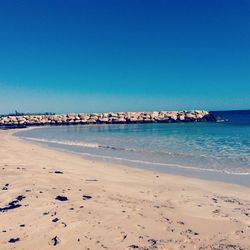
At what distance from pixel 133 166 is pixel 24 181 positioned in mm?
5051

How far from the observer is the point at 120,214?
563 cm

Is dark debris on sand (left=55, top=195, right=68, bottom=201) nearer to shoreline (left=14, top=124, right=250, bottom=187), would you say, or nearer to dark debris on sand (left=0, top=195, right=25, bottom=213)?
dark debris on sand (left=0, top=195, right=25, bottom=213)

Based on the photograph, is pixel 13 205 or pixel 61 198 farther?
pixel 61 198

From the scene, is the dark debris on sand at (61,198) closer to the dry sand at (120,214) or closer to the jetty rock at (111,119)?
the dry sand at (120,214)

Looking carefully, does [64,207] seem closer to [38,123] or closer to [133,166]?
[133,166]

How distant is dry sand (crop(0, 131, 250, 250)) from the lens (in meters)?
4.53

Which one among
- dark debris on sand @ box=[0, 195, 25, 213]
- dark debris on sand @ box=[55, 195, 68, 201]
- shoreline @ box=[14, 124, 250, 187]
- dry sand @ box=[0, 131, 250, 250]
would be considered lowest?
shoreline @ box=[14, 124, 250, 187]

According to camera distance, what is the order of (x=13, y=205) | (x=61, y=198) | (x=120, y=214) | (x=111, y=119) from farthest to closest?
1. (x=111, y=119)
2. (x=61, y=198)
3. (x=13, y=205)
4. (x=120, y=214)

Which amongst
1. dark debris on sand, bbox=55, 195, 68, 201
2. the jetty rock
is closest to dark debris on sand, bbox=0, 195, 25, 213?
dark debris on sand, bbox=55, 195, 68, 201

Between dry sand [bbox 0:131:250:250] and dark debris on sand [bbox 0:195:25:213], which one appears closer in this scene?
dry sand [bbox 0:131:250:250]

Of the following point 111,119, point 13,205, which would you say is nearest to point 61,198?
point 13,205

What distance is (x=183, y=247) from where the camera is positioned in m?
4.34

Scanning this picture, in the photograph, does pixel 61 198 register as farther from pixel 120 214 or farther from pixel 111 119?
pixel 111 119

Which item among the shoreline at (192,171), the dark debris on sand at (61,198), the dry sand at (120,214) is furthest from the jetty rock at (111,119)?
the dark debris on sand at (61,198)
